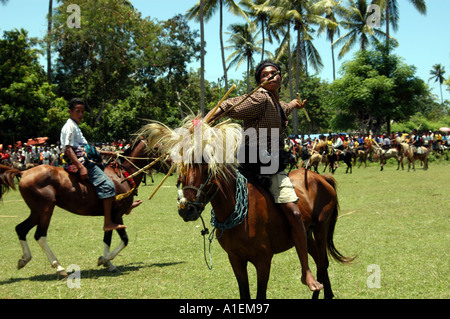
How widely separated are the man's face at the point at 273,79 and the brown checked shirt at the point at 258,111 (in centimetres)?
7

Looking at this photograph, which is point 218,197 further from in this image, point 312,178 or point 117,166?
point 117,166

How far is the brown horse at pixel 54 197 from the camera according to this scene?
687cm

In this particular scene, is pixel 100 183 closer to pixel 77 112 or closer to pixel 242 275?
pixel 77 112

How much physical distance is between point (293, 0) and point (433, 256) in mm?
29792

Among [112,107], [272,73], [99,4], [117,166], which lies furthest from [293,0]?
[272,73]

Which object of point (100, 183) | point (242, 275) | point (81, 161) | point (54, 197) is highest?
point (81, 161)

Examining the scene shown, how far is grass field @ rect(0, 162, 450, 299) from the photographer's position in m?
5.73

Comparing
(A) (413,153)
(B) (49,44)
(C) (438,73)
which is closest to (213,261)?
(A) (413,153)

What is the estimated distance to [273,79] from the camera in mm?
4410

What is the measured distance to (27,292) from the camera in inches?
231

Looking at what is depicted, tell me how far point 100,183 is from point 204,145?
3893 millimetres

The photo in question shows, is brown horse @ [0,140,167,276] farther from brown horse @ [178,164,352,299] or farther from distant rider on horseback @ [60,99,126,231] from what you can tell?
brown horse @ [178,164,352,299]

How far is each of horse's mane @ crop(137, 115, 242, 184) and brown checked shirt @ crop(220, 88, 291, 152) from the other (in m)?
0.17

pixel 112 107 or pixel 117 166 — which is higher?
pixel 112 107
